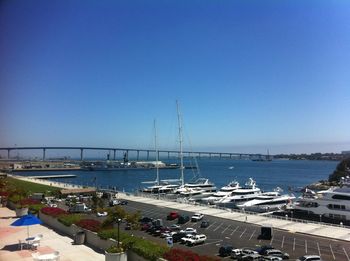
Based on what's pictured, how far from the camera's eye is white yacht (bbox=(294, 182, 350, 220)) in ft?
126

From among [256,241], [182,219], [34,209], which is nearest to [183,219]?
[182,219]

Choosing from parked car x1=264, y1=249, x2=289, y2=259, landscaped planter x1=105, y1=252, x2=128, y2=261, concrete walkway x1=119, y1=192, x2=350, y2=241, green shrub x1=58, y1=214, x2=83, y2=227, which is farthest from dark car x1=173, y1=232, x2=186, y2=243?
landscaped planter x1=105, y1=252, x2=128, y2=261

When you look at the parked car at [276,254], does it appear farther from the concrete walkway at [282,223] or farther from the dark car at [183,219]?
the dark car at [183,219]

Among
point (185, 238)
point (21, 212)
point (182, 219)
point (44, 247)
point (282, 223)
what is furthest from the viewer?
point (182, 219)

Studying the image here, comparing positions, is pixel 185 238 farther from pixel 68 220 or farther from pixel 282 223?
pixel 282 223

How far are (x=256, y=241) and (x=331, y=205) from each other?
16.5 metres

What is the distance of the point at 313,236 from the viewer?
29.0 meters

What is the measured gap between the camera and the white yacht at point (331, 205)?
3853 cm

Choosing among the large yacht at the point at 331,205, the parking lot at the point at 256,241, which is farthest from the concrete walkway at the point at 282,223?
the large yacht at the point at 331,205

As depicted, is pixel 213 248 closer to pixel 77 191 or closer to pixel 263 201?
pixel 263 201

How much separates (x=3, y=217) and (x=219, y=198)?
117 ft

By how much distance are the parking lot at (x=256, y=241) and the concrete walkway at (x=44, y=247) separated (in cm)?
749

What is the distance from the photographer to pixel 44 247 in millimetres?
20562

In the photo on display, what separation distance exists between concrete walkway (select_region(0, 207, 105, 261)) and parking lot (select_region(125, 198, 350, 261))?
24.6 feet
